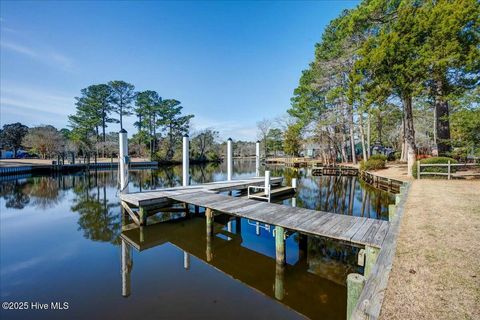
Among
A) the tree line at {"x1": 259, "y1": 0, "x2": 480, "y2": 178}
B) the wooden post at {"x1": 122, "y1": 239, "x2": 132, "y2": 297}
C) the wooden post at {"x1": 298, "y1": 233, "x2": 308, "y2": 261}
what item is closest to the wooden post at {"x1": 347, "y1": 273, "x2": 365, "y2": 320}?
the wooden post at {"x1": 298, "y1": 233, "x2": 308, "y2": 261}

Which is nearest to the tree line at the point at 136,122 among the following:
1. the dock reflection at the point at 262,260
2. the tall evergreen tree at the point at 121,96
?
the tall evergreen tree at the point at 121,96

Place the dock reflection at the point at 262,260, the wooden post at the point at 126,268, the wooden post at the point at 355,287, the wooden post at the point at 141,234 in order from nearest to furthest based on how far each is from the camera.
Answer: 1. the wooden post at the point at 355,287
2. the dock reflection at the point at 262,260
3. the wooden post at the point at 126,268
4. the wooden post at the point at 141,234

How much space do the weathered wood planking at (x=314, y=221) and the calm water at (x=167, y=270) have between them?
75 cm

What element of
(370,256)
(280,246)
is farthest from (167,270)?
(370,256)

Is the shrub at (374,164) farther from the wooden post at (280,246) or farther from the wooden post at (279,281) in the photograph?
the wooden post at (279,281)

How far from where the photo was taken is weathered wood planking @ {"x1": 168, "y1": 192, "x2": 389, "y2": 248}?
13.5 ft

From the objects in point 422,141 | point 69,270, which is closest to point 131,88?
point 69,270

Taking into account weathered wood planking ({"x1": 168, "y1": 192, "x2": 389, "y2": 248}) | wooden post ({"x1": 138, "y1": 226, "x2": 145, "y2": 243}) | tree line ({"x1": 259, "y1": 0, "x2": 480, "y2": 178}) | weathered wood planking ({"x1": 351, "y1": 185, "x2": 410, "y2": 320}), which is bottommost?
wooden post ({"x1": 138, "y1": 226, "x2": 145, "y2": 243})

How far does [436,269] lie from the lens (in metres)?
3.05

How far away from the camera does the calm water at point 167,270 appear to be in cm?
371

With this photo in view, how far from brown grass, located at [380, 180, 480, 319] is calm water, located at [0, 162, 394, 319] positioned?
1.29 m

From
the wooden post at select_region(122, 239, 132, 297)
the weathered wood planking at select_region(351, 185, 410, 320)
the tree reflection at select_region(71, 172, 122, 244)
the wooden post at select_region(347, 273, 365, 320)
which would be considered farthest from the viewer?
the tree reflection at select_region(71, 172, 122, 244)

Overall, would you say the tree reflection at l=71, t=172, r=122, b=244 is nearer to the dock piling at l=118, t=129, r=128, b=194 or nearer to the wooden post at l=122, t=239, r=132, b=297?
the wooden post at l=122, t=239, r=132, b=297

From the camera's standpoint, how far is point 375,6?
49.7 feet
